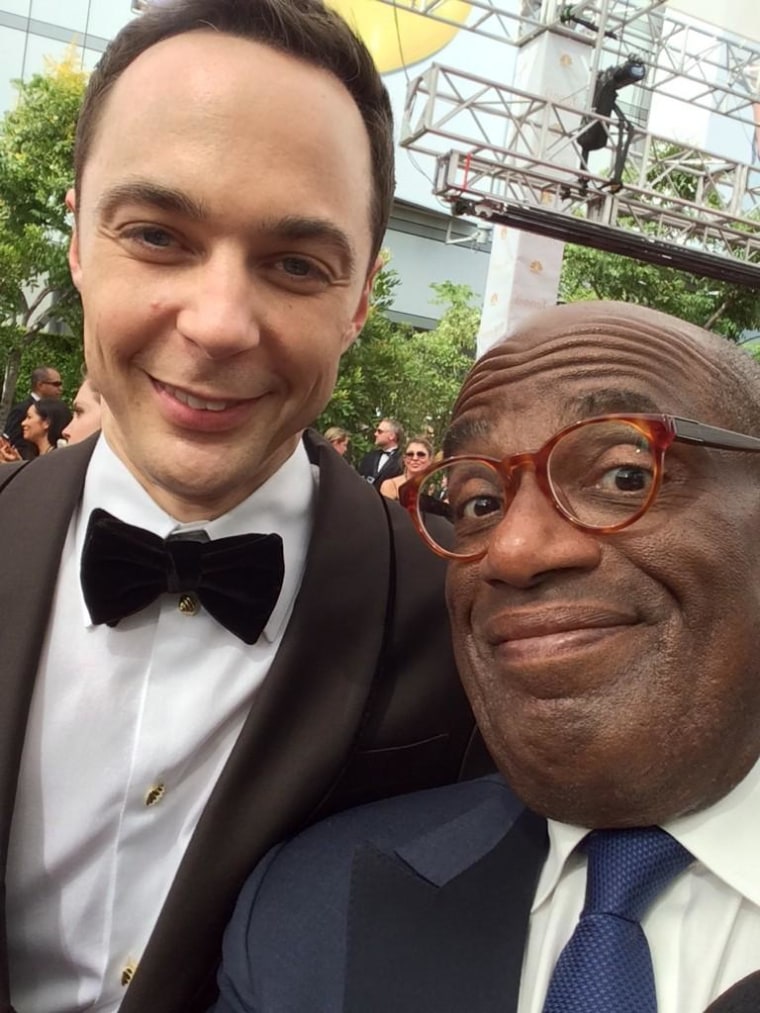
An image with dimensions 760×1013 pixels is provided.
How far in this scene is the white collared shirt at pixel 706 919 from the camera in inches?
42.6

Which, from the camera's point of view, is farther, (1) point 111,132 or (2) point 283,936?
(1) point 111,132

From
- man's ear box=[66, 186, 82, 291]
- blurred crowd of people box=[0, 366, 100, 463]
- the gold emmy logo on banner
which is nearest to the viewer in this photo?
man's ear box=[66, 186, 82, 291]

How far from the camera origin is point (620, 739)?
1.05 metres

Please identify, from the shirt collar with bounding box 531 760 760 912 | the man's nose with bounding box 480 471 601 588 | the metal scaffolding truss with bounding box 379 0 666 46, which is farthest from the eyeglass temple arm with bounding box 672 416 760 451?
the metal scaffolding truss with bounding box 379 0 666 46

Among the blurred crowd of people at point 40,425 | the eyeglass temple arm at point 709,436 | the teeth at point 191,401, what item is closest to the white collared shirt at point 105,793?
the teeth at point 191,401

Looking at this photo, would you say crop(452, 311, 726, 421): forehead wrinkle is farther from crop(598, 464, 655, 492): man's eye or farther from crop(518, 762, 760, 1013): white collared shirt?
crop(518, 762, 760, 1013): white collared shirt

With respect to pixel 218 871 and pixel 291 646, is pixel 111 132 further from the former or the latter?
pixel 218 871

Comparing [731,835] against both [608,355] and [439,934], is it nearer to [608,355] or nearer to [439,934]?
[439,934]

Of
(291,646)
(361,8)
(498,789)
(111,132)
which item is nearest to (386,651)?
(291,646)

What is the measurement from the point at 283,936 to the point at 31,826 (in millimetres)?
416

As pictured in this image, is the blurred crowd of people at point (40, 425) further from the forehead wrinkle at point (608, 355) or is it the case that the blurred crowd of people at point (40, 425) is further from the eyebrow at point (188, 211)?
the forehead wrinkle at point (608, 355)

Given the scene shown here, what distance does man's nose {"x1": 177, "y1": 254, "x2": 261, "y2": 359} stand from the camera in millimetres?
1217

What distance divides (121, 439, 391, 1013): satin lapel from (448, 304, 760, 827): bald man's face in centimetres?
28

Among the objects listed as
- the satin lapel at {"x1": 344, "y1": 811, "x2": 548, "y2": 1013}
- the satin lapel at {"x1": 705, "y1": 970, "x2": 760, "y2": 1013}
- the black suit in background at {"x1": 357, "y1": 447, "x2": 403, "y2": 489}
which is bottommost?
the satin lapel at {"x1": 344, "y1": 811, "x2": 548, "y2": 1013}
